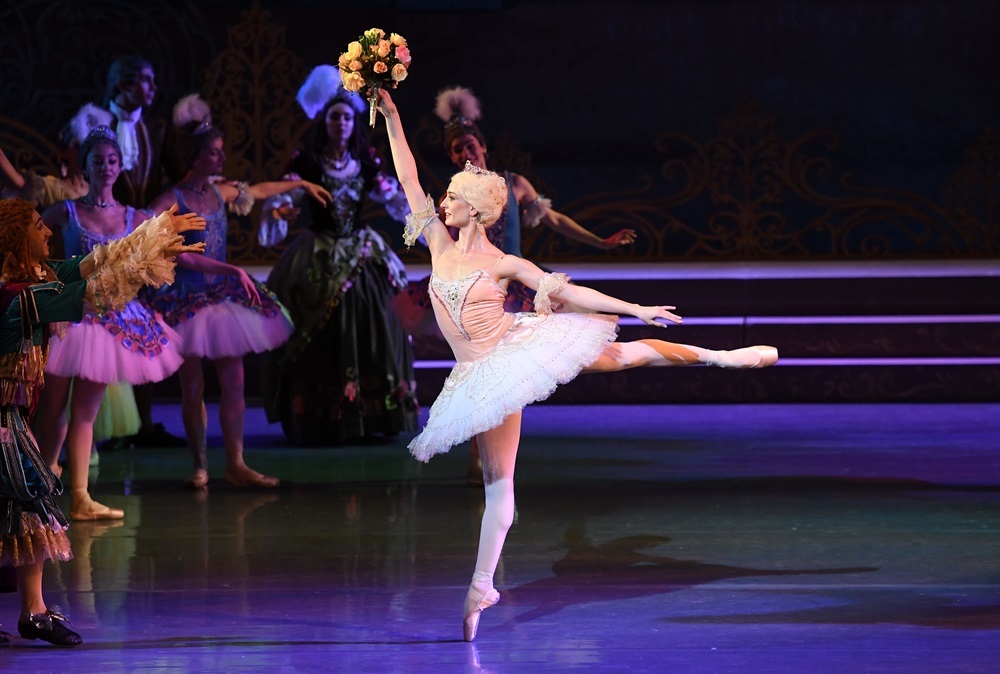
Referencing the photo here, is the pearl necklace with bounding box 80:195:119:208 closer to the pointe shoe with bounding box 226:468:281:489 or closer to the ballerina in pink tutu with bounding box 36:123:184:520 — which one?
the ballerina in pink tutu with bounding box 36:123:184:520

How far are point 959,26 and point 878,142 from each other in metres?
0.84

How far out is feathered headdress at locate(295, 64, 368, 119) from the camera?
644 cm

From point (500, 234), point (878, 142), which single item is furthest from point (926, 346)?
point (500, 234)

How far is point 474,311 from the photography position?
3811 mm

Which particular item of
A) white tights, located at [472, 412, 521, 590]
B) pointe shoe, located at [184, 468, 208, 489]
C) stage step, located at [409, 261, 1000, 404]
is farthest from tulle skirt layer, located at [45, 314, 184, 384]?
stage step, located at [409, 261, 1000, 404]

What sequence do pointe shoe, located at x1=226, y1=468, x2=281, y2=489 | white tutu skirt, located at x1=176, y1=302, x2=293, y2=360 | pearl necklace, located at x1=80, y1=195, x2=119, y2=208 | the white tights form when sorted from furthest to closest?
pointe shoe, located at x1=226, y1=468, x2=281, y2=489
white tutu skirt, located at x1=176, y1=302, x2=293, y2=360
pearl necklace, located at x1=80, y1=195, x2=119, y2=208
the white tights

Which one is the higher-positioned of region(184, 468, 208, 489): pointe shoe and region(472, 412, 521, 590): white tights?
region(472, 412, 521, 590): white tights

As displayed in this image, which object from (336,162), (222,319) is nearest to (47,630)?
(222,319)

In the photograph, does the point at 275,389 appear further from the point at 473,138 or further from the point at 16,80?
the point at 16,80

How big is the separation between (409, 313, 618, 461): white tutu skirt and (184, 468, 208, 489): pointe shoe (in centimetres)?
213

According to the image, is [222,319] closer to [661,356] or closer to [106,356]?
[106,356]

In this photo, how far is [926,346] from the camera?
26.1 feet

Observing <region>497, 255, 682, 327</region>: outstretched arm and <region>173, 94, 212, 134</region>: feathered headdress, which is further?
<region>173, 94, 212, 134</region>: feathered headdress

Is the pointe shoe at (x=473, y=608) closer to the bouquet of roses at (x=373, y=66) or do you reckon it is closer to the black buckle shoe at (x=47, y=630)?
the black buckle shoe at (x=47, y=630)
